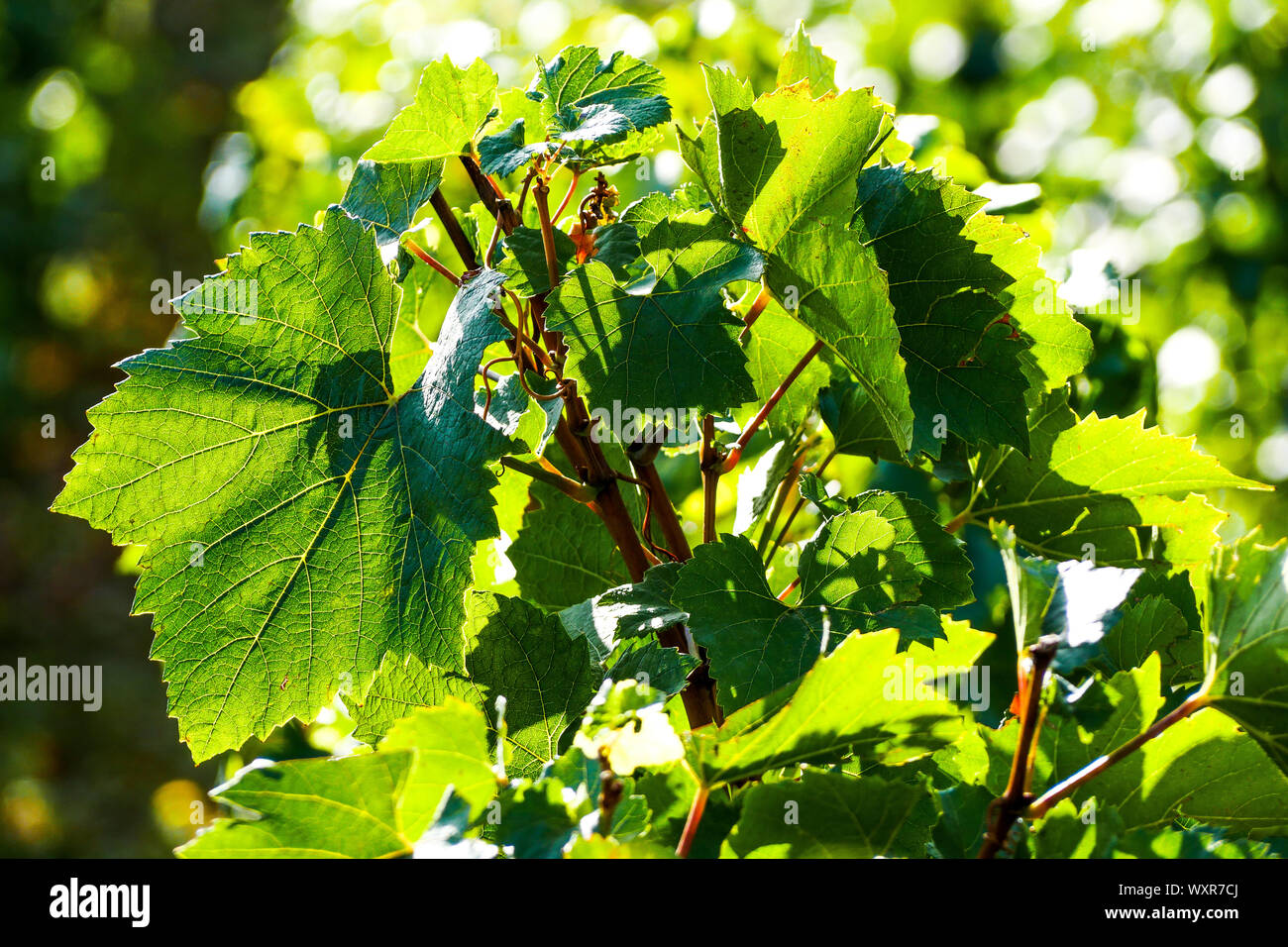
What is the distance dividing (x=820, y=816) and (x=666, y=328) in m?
0.23

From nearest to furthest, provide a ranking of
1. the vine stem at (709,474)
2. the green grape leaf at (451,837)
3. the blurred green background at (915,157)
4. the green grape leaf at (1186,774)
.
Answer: the green grape leaf at (451,837) < the green grape leaf at (1186,774) < the vine stem at (709,474) < the blurred green background at (915,157)


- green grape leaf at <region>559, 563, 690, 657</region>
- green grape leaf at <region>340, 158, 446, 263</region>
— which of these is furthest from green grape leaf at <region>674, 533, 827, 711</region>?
green grape leaf at <region>340, 158, 446, 263</region>

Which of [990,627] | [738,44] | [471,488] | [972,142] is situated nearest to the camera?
[471,488]

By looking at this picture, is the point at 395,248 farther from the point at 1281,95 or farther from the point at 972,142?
the point at 1281,95

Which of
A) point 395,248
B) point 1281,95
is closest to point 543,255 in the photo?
point 395,248

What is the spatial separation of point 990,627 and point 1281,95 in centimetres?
205

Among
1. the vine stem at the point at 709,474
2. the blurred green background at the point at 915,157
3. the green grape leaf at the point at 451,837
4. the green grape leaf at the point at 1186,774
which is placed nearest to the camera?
the green grape leaf at the point at 451,837

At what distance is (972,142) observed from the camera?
2531 millimetres

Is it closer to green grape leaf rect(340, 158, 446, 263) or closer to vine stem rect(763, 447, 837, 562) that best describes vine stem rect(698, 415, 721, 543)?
vine stem rect(763, 447, 837, 562)

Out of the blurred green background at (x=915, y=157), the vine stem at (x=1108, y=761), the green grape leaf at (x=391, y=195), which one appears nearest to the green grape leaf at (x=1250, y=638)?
the vine stem at (x=1108, y=761)

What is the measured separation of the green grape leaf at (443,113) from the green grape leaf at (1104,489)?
13.9 inches

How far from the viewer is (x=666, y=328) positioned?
0.52 m

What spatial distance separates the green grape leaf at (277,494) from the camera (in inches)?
21.3

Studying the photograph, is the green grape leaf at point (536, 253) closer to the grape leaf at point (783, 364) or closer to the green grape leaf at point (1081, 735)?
the grape leaf at point (783, 364)
